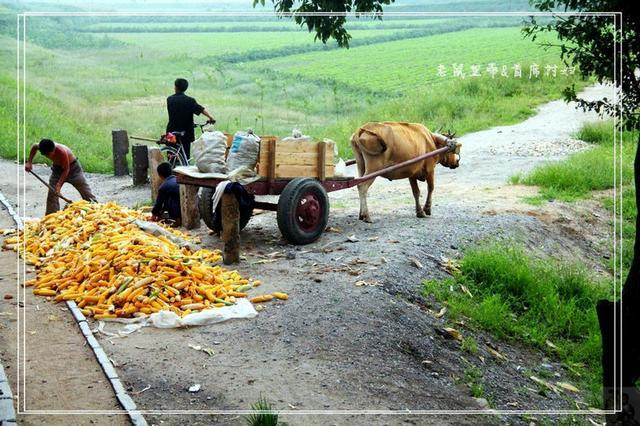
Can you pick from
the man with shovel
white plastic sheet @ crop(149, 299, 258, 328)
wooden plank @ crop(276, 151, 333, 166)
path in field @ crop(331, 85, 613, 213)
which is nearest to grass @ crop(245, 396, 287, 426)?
white plastic sheet @ crop(149, 299, 258, 328)

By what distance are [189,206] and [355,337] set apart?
413 cm

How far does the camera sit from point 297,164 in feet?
34.0

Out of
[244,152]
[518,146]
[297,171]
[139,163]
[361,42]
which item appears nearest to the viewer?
[244,152]

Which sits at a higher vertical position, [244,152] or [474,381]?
[244,152]

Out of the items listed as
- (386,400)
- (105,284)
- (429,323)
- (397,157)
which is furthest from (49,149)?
(386,400)

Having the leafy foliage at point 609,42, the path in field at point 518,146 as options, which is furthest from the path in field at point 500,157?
the leafy foliage at point 609,42

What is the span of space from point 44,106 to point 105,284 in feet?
42.7

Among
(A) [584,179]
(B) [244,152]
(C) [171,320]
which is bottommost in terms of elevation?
(C) [171,320]

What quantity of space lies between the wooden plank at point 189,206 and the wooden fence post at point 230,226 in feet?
5.17

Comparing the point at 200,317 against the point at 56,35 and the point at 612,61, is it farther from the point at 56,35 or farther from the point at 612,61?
the point at 56,35

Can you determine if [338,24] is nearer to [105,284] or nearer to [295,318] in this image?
[295,318]

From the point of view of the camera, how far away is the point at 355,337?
7.74m

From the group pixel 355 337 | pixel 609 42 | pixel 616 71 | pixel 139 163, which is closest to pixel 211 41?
pixel 139 163

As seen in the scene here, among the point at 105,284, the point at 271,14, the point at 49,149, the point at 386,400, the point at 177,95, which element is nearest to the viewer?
the point at 386,400
